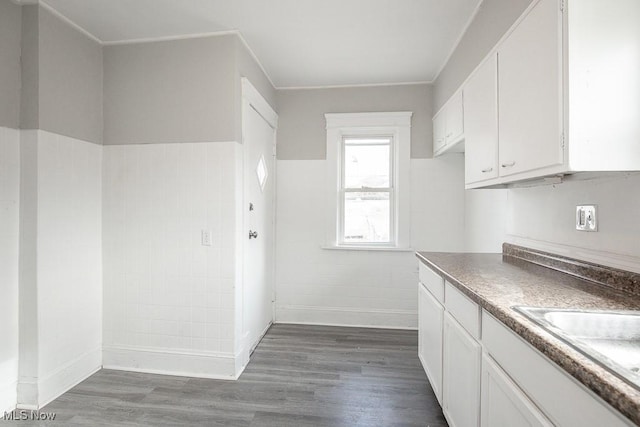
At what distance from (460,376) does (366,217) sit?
211 centimetres

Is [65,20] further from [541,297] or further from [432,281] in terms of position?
[541,297]

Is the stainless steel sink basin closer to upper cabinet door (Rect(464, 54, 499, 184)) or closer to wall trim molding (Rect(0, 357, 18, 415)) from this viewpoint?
upper cabinet door (Rect(464, 54, 499, 184))

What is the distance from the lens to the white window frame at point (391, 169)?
326cm

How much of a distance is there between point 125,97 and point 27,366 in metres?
1.99

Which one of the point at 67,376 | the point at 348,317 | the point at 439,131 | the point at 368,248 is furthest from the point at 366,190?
the point at 67,376

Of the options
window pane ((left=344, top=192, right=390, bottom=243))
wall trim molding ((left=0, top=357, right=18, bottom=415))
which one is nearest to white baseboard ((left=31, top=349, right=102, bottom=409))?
wall trim molding ((left=0, top=357, right=18, bottom=415))

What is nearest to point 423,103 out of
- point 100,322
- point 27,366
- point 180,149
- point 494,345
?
point 180,149

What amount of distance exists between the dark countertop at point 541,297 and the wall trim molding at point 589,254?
0.10 m

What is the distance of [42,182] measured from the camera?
1.97 metres

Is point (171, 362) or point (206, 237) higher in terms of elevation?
point (206, 237)

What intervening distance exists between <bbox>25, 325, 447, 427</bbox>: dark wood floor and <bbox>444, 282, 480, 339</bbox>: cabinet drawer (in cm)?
81

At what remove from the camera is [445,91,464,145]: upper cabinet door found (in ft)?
7.63

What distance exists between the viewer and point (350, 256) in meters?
3.34

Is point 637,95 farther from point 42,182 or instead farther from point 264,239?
point 42,182
